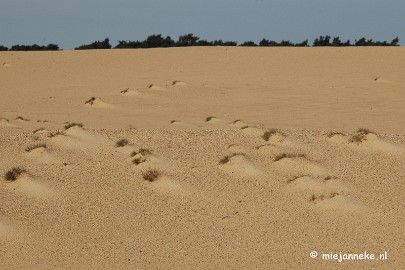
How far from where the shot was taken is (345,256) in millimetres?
6066

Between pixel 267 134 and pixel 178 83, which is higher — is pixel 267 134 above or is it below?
above

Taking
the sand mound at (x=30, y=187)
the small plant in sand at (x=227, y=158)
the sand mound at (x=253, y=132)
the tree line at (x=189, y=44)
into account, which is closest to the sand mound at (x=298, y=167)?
the small plant in sand at (x=227, y=158)

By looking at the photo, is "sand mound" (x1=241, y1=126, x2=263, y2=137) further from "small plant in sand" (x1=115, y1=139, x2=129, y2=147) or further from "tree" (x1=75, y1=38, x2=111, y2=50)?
"tree" (x1=75, y1=38, x2=111, y2=50)

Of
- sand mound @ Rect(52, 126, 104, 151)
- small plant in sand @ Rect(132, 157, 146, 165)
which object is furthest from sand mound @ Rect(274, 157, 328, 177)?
sand mound @ Rect(52, 126, 104, 151)

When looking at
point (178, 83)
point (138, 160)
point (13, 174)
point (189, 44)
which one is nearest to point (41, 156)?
point (13, 174)

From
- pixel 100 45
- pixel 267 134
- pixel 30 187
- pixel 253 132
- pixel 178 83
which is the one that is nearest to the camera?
pixel 30 187

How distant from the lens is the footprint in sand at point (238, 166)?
792cm

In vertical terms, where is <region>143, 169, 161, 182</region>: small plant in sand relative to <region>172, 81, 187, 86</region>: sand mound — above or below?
above

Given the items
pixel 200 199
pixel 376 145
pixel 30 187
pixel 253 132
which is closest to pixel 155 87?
pixel 253 132

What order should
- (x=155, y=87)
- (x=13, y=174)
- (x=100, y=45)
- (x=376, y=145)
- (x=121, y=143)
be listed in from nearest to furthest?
1. (x=13, y=174)
2. (x=121, y=143)
3. (x=376, y=145)
4. (x=155, y=87)
5. (x=100, y=45)

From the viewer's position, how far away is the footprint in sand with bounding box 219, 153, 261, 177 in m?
7.92

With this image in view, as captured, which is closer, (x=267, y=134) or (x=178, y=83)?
(x=267, y=134)

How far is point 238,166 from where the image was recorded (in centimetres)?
805

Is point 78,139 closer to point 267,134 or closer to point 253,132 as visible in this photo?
point 253,132
